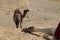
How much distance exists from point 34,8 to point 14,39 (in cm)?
806

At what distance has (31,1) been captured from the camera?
702 inches

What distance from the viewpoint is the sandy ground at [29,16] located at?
7905mm

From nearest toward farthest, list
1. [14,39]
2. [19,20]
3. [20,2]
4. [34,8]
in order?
[14,39], [19,20], [34,8], [20,2]

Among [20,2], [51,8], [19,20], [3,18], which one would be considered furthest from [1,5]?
[19,20]

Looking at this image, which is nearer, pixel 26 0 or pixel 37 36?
pixel 37 36

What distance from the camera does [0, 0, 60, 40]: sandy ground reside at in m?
7.90

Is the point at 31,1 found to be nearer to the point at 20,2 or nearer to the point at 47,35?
the point at 20,2

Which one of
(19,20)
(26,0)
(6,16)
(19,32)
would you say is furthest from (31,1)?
(19,32)

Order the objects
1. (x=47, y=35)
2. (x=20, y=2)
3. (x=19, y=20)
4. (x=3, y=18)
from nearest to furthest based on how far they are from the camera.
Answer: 1. (x=47, y=35)
2. (x=19, y=20)
3. (x=3, y=18)
4. (x=20, y=2)

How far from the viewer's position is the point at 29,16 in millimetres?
12844

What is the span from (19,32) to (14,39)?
833 mm

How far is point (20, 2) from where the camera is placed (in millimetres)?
17172

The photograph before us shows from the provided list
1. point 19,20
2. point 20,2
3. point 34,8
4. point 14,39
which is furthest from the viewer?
point 20,2

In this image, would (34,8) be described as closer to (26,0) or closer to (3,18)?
(26,0)
